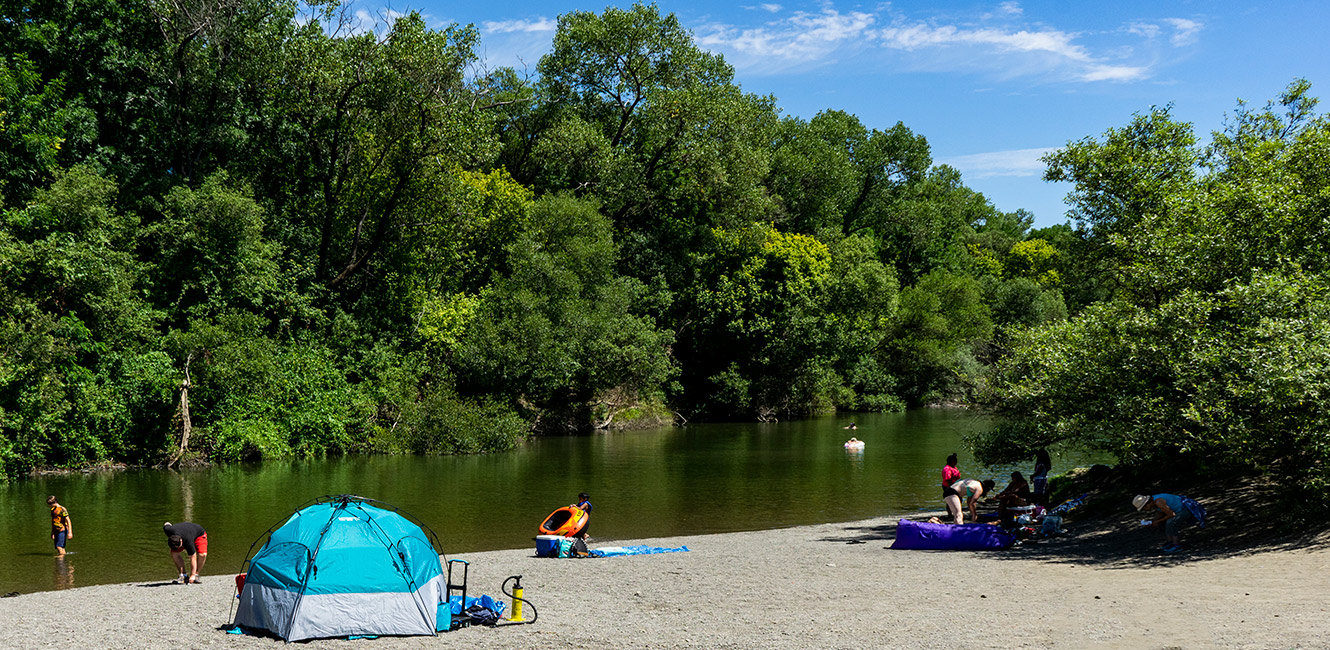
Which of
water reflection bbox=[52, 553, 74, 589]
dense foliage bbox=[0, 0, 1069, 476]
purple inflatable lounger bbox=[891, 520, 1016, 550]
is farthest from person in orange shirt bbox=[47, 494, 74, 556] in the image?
purple inflatable lounger bbox=[891, 520, 1016, 550]

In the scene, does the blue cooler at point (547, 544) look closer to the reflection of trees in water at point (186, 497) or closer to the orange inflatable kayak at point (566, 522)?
the orange inflatable kayak at point (566, 522)

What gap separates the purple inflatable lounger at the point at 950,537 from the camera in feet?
61.0

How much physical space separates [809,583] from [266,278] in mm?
31989

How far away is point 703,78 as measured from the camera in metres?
61.5

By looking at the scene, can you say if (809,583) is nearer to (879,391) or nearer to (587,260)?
(587,260)

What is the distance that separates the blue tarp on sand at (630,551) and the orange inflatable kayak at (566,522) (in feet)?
2.31

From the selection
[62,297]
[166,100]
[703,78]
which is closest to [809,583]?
[62,297]

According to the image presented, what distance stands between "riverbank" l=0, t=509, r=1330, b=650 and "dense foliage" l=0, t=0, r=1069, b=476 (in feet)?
11.5

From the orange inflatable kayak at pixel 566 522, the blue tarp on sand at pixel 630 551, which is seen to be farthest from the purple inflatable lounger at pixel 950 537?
the orange inflatable kayak at pixel 566 522

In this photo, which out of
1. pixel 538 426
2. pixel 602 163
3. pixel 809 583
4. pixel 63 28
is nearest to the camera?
pixel 809 583

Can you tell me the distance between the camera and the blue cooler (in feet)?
62.8

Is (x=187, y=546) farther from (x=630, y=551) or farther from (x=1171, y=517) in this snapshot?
(x=1171, y=517)

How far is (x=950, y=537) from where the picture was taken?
18.9 metres

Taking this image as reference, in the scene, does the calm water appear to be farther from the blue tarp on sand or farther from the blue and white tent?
the blue and white tent
